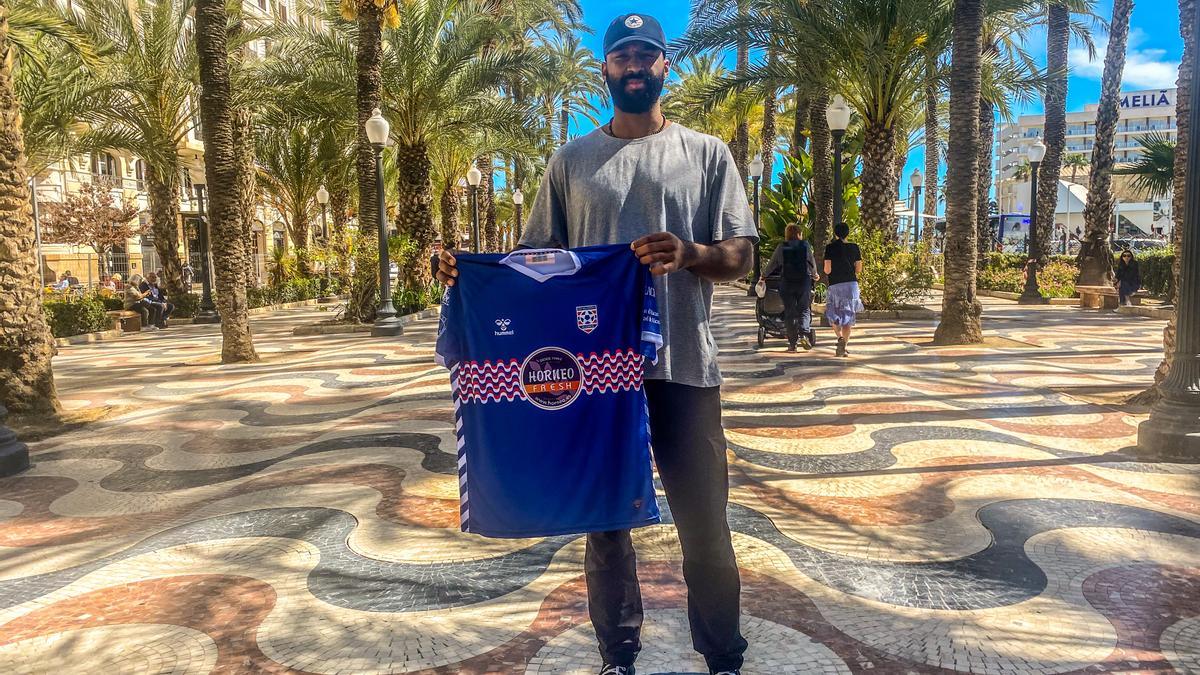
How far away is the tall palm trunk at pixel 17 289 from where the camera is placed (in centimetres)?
704

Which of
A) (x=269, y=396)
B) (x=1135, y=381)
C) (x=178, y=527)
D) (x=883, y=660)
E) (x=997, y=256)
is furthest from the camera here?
(x=997, y=256)

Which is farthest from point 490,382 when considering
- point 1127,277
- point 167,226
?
point 167,226

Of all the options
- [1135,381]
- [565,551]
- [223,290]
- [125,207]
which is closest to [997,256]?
[1135,381]

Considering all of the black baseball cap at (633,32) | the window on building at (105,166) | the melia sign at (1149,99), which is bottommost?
the black baseball cap at (633,32)

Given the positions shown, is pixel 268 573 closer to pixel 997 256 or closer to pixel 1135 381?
pixel 1135 381

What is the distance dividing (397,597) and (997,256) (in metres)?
26.7

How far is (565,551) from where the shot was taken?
378cm

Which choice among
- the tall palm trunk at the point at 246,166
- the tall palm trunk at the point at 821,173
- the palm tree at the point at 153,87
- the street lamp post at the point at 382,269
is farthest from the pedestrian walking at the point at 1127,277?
the tall palm trunk at the point at 246,166

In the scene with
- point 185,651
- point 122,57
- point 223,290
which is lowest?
point 185,651

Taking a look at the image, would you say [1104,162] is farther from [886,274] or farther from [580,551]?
[580,551]

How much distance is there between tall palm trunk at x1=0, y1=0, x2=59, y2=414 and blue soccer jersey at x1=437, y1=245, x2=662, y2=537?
665 centimetres

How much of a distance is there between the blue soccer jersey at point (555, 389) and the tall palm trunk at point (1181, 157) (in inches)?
196

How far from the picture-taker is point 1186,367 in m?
5.40

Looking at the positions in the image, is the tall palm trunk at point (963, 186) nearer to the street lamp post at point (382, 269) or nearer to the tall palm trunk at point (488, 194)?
the street lamp post at point (382, 269)
